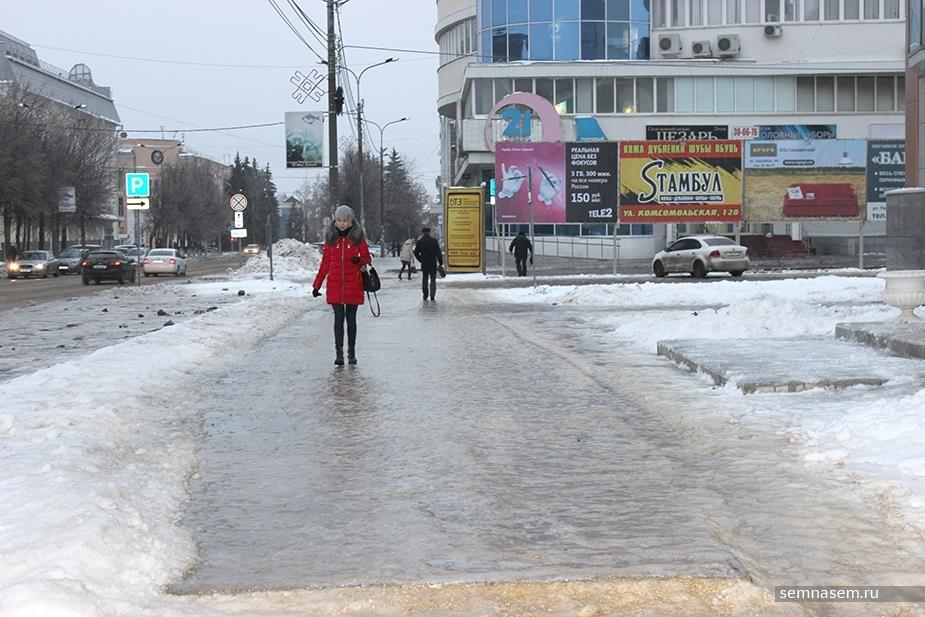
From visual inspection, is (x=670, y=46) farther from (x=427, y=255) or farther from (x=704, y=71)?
(x=427, y=255)

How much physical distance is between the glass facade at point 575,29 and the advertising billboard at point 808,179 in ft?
74.3

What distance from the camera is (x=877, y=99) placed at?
2313 inches

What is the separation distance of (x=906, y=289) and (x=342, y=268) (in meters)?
6.88

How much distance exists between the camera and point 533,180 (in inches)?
1480

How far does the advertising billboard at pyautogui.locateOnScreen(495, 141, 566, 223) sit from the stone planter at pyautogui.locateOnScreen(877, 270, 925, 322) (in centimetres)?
2450

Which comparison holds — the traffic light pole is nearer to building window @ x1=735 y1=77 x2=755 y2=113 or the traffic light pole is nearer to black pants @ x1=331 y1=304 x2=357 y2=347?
black pants @ x1=331 y1=304 x2=357 y2=347

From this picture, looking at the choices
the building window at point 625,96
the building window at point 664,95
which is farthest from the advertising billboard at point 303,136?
the building window at point 664,95

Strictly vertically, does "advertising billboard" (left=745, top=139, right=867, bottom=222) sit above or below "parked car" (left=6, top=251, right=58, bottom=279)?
above

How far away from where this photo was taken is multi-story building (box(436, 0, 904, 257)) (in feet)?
190

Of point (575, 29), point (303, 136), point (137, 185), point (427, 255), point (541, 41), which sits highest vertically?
point (575, 29)

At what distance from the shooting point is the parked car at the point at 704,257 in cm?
3547

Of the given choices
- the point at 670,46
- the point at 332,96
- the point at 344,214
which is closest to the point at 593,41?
the point at 670,46

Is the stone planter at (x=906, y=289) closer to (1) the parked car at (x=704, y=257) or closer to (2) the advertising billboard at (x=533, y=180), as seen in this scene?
(1) the parked car at (x=704, y=257)

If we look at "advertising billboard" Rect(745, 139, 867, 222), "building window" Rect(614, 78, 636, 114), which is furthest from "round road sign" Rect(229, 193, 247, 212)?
"building window" Rect(614, 78, 636, 114)
